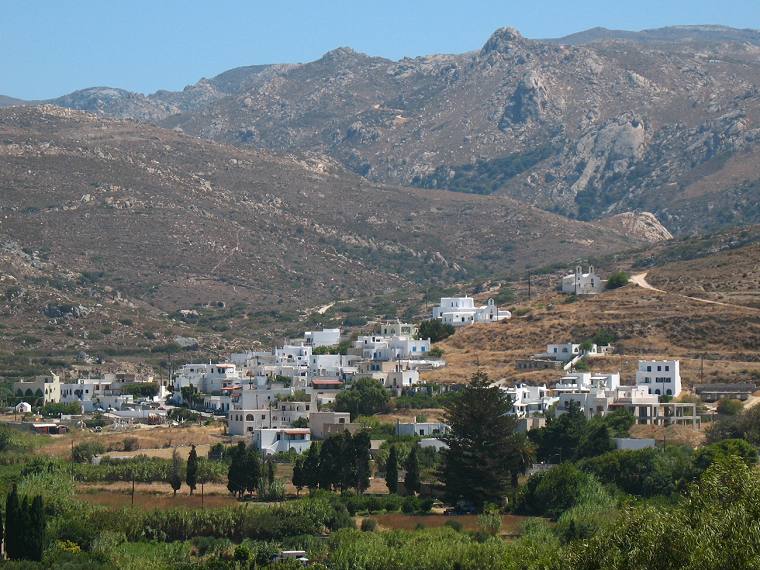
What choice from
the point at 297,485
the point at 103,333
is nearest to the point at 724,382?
the point at 297,485

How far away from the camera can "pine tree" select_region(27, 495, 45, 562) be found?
58625mm

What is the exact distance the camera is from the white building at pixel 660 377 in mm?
89250

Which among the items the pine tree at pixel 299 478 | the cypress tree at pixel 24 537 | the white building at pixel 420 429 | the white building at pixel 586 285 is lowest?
the cypress tree at pixel 24 537

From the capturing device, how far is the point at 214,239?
168750 millimetres

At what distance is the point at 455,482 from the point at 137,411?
96.2 ft

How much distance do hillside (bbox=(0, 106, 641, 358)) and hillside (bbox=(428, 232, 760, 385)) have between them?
3282cm

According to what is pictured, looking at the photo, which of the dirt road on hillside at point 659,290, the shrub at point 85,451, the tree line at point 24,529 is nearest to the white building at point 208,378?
the shrub at point 85,451

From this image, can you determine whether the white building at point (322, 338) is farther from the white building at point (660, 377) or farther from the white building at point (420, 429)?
the white building at point (420, 429)

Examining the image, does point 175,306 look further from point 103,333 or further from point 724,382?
point 724,382

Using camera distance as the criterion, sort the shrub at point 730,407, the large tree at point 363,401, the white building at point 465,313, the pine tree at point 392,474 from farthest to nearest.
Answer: the white building at point 465,313 → the large tree at point 363,401 → the shrub at point 730,407 → the pine tree at point 392,474

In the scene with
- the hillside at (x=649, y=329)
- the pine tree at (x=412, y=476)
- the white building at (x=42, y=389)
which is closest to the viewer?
the pine tree at (x=412, y=476)

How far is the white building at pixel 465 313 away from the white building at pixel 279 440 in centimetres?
2977

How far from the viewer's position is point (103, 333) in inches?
5197

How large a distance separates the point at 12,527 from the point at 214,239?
362 ft
